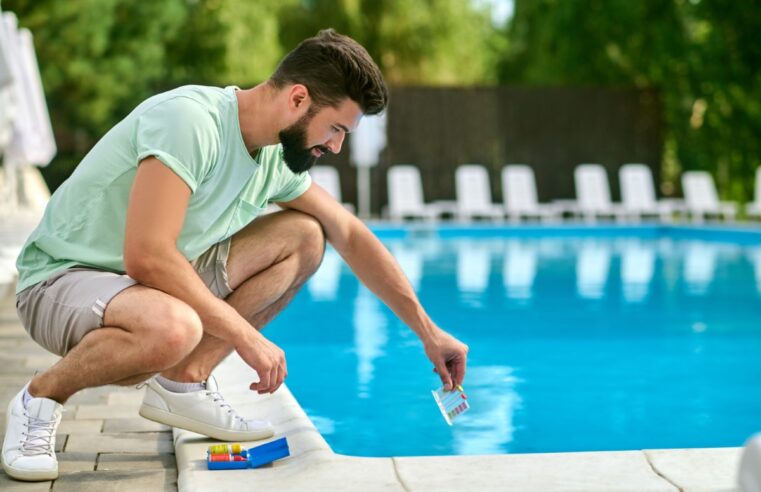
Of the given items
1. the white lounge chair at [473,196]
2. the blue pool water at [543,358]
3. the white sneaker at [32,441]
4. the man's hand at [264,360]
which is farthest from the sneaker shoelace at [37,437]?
the white lounge chair at [473,196]

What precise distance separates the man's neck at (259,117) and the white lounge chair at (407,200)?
13032 millimetres

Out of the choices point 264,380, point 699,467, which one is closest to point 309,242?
point 264,380

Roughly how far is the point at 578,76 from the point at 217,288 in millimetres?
17283

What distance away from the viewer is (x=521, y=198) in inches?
645

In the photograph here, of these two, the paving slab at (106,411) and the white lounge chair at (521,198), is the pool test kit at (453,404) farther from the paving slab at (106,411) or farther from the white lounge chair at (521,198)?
the white lounge chair at (521,198)

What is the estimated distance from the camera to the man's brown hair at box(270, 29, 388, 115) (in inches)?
95.3

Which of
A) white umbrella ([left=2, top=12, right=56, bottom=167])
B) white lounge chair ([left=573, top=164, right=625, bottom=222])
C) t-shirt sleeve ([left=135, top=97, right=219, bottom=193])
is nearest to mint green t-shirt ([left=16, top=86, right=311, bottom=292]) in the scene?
t-shirt sleeve ([left=135, top=97, right=219, bottom=193])

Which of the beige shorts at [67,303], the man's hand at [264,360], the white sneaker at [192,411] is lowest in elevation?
the white sneaker at [192,411]

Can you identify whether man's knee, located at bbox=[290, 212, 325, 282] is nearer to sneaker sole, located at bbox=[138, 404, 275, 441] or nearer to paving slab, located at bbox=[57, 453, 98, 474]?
sneaker sole, located at bbox=[138, 404, 275, 441]

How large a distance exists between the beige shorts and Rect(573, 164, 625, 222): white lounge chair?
14.1m

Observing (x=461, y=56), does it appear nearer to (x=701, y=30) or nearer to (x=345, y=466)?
(x=701, y=30)

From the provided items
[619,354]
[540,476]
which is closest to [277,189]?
[540,476]

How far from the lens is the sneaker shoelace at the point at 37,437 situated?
2469mm

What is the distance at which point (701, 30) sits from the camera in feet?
66.5
